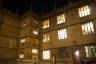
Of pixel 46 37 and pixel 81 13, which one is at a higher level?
pixel 81 13

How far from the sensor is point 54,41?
904 inches

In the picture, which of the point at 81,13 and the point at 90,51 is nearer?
the point at 90,51

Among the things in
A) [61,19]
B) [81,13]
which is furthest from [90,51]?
[61,19]

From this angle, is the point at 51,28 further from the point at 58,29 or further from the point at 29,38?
the point at 29,38

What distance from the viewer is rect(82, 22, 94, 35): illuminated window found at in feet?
59.0

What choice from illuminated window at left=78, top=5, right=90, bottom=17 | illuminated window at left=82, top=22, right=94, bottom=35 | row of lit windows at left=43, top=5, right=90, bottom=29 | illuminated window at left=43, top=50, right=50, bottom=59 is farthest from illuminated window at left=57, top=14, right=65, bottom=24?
illuminated window at left=43, top=50, right=50, bottom=59

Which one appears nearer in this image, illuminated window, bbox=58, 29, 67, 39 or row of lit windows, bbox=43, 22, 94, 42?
row of lit windows, bbox=43, 22, 94, 42

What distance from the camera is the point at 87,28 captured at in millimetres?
18453

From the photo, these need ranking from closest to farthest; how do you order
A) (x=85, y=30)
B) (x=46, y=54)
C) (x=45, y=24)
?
(x=85, y=30), (x=46, y=54), (x=45, y=24)

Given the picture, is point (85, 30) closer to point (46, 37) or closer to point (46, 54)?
point (46, 37)

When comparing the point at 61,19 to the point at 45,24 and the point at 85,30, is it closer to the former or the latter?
the point at 45,24

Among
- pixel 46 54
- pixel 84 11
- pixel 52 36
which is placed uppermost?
pixel 84 11

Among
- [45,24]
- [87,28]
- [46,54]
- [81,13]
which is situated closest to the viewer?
[87,28]

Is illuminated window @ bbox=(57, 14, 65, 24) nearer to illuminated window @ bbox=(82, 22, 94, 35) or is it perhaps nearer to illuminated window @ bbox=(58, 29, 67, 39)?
illuminated window @ bbox=(58, 29, 67, 39)
